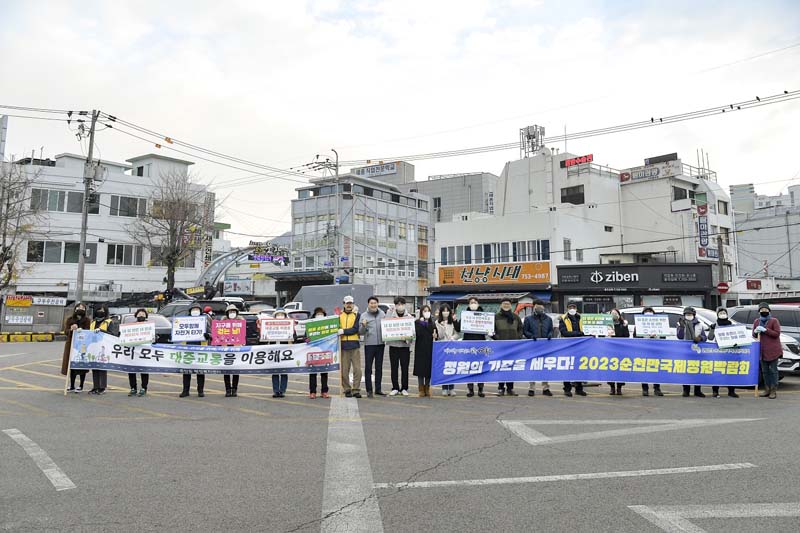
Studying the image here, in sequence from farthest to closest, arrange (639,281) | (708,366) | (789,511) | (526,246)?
1. (526,246)
2. (639,281)
3. (708,366)
4. (789,511)

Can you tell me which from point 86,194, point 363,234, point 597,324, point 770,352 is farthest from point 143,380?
point 363,234

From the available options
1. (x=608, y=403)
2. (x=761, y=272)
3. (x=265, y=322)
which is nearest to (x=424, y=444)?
(x=608, y=403)

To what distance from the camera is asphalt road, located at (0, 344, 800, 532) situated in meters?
4.84

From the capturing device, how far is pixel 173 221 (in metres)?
41.9

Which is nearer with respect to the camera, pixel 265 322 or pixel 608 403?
pixel 608 403

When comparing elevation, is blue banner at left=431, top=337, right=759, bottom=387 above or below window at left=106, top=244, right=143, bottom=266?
below

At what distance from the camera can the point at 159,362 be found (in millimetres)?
12312

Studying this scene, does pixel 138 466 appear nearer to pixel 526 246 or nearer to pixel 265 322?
pixel 265 322

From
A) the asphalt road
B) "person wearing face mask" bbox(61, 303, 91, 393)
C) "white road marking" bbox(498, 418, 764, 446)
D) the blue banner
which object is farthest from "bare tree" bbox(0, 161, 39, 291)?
"white road marking" bbox(498, 418, 764, 446)

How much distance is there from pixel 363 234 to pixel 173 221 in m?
18.0

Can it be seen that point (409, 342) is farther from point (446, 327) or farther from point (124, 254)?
point (124, 254)

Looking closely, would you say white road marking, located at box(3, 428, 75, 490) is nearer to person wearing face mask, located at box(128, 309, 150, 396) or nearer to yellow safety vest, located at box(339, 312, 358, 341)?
person wearing face mask, located at box(128, 309, 150, 396)

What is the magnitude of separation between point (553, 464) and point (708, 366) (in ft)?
24.4

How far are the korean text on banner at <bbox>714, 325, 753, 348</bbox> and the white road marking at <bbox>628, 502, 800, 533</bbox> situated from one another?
308 inches
